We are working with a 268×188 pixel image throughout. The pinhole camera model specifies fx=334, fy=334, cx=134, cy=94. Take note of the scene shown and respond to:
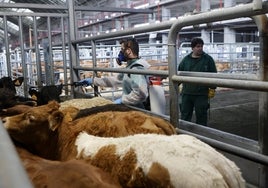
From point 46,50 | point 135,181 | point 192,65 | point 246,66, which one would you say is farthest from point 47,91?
point 246,66

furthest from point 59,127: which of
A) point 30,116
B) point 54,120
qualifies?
point 30,116

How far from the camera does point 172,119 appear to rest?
2.37 metres

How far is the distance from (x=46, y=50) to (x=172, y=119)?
133 inches

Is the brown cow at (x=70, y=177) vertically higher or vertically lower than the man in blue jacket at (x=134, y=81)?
lower

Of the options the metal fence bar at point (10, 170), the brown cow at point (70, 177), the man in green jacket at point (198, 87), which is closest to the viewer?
the metal fence bar at point (10, 170)

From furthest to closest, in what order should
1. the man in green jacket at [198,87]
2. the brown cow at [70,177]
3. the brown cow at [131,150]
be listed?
the man in green jacket at [198,87]
the brown cow at [131,150]
the brown cow at [70,177]

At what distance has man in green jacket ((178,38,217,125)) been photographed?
439 cm

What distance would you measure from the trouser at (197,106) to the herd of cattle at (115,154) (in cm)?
226

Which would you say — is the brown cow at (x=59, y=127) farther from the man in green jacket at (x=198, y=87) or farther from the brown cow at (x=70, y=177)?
the man in green jacket at (x=198, y=87)

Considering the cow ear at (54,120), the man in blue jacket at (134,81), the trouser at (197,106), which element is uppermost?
the man in blue jacket at (134,81)

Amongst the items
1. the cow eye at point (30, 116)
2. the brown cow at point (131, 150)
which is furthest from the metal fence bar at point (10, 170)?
the cow eye at point (30, 116)

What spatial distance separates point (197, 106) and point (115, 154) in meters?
2.94

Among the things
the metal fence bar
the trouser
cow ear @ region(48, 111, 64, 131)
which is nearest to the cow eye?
cow ear @ region(48, 111, 64, 131)

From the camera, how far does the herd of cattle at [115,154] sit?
1.42 meters
